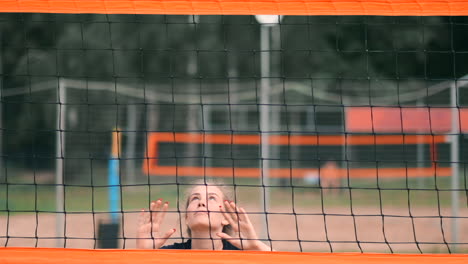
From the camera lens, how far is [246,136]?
12.8m

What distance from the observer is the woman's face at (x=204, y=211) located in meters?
3.61

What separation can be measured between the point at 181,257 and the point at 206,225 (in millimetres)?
387

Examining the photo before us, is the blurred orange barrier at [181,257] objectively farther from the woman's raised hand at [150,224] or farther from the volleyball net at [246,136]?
the woman's raised hand at [150,224]

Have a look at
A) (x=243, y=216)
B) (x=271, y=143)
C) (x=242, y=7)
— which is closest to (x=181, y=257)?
(x=243, y=216)

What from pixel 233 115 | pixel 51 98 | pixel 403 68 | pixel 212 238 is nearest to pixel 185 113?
pixel 233 115

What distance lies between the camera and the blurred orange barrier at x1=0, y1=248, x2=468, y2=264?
3201mm

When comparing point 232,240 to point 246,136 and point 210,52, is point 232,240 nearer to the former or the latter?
point 246,136

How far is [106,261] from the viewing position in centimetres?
320

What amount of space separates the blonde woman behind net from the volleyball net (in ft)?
0.35

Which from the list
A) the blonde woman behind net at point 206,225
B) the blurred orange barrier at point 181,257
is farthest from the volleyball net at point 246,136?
the blonde woman behind net at point 206,225

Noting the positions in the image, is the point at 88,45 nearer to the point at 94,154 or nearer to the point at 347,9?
the point at 94,154

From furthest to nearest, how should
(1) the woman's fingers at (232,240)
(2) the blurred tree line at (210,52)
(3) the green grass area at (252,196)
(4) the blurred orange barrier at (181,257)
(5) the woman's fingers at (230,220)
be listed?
(2) the blurred tree line at (210,52)
(3) the green grass area at (252,196)
(5) the woman's fingers at (230,220)
(1) the woman's fingers at (232,240)
(4) the blurred orange barrier at (181,257)

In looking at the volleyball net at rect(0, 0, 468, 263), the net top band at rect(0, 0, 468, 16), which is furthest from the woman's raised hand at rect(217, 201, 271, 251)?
the net top band at rect(0, 0, 468, 16)

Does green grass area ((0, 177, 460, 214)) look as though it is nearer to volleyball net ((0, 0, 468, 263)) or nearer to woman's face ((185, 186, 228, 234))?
volleyball net ((0, 0, 468, 263))
